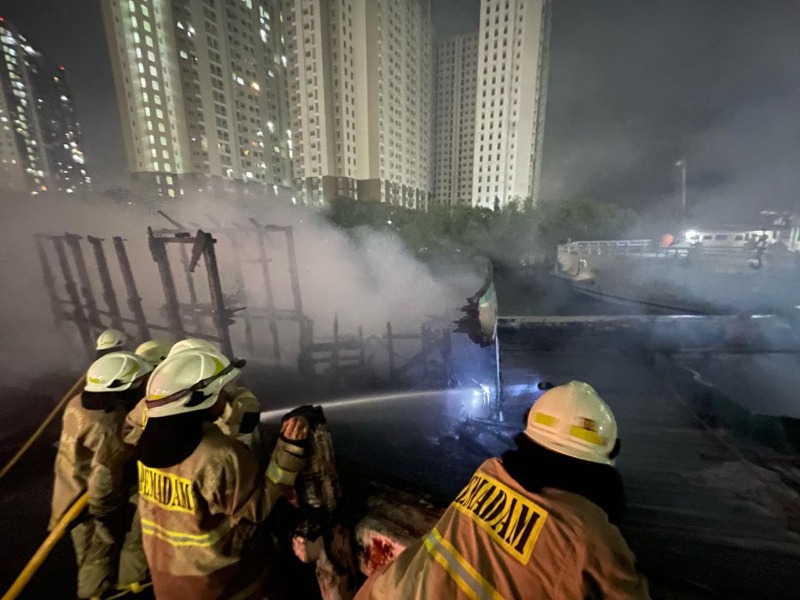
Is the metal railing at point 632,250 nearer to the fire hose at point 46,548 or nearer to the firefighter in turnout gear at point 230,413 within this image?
the firefighter in turnout gear at point 230,413

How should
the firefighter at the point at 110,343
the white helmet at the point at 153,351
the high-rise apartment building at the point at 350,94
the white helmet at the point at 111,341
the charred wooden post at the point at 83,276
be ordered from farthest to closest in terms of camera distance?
the high-rise apartment building at the point at 350,94 → the charred wooden post at the point at 83,276 → the white helmet at the point at 111,341 → the firefighter at the point at 110,343 → the white helmet at the point at 153,351

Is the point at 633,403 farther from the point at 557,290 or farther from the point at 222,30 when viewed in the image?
the point at 222,30

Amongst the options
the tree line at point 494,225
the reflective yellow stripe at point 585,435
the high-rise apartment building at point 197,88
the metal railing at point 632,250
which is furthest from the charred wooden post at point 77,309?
the high-rise apartment building at point 197,88

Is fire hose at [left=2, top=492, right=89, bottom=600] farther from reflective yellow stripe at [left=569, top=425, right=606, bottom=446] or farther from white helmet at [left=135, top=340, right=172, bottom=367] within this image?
reflective yellow stripe at [left=569, top=425, right=606, bottom=446]

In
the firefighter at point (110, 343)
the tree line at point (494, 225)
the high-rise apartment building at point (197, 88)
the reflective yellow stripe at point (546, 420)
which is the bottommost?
the firefighter at point (110, 343)

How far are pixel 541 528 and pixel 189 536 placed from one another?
1662mm

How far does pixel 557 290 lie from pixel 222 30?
52.9 m

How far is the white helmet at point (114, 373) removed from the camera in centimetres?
256

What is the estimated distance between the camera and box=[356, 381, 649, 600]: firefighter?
120 cm

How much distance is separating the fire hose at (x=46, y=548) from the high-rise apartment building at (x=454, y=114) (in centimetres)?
6684

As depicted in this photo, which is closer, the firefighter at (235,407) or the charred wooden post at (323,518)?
the charred wooden post at (323,518)

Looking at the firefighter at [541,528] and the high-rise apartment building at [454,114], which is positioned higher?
the high-rise apartment building at [454,114]

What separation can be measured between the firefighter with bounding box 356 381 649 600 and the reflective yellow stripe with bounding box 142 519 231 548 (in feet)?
2.49

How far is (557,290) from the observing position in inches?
866
